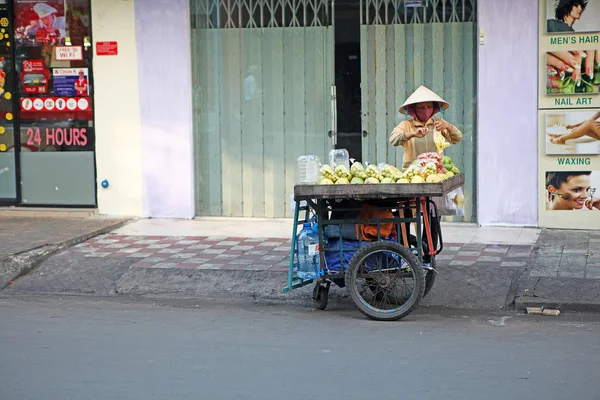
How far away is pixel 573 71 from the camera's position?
1083 centimetres

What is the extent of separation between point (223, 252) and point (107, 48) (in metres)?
Answer: 3.71

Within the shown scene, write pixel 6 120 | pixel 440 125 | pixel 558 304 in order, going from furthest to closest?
1. pixel 6 120
2. pixel 440 125
3. pixel 558 304

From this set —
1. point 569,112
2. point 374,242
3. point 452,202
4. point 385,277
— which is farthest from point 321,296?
point 569,112

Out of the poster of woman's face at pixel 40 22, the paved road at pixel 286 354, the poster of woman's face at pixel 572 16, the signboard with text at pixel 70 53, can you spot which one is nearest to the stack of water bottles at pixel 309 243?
the paved road at pixel 286 354

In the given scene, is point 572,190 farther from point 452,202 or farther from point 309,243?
point 309,243

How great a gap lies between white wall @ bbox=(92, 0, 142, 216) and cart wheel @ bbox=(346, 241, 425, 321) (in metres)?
5.41

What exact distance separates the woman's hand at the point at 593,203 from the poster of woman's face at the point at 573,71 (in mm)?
1253

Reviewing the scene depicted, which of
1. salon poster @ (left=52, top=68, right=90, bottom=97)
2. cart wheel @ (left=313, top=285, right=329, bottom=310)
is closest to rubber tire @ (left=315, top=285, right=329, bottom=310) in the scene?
cart wheel @ (left=313, top=285, right=329, bottom=310)

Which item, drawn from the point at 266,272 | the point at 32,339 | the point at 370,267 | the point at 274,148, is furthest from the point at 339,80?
the point at 32,339

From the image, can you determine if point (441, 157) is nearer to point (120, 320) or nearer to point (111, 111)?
point (120, 320)

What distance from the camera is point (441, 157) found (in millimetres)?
7930

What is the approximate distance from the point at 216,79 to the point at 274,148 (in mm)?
1183

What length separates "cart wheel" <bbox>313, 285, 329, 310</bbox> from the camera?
26.0 feet

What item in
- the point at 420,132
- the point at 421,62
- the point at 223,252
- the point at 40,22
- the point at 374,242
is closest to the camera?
the point at 374,242
